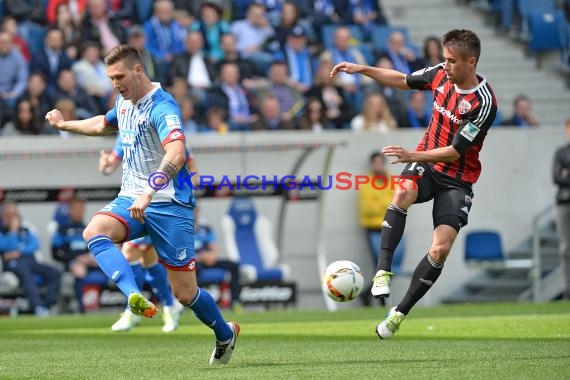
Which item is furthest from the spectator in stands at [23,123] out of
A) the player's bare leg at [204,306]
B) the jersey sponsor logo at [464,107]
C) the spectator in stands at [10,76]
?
the player's bare leg at [204,306]

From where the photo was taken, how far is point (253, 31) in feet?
72.1

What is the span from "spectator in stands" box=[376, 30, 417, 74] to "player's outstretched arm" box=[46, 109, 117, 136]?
41.6 feet

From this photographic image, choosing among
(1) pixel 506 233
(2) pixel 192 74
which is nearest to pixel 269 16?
(2) pixel 192 74

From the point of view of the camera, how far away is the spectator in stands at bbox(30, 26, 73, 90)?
64.5 feet

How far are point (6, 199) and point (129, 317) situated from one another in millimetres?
6499

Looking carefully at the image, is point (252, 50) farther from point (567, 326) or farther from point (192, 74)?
point (567, 326)

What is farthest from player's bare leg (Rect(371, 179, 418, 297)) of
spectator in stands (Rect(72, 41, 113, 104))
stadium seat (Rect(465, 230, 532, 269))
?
stadium seat (Rect(465, 230, 532, 269))

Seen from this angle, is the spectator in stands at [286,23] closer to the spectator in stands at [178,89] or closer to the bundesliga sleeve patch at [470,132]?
the spectator in stands at [178,89]

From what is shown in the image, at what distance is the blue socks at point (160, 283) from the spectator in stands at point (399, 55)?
9.48 metres

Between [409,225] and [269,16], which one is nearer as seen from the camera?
[409,225]

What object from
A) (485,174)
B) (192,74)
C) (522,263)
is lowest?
(522,263)

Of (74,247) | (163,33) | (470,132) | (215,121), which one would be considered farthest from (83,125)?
(163,33)

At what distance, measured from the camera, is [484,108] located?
999 centimetres

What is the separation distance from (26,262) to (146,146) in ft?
32.2
